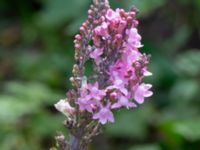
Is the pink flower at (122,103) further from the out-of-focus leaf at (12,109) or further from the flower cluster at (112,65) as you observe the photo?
the out-of-focus leaf at (12,109)

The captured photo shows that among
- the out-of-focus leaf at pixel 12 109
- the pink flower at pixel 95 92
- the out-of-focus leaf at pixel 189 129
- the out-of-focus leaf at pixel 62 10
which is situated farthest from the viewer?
the out-of-focus leaf at pixel 62 10

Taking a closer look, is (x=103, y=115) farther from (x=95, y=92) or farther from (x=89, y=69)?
(x=89, y=69)

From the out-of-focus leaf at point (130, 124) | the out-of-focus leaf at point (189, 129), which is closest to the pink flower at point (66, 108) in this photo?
the out-of-focus leaf at point (189, 129)

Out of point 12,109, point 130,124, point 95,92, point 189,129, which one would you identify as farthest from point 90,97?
point 130,124

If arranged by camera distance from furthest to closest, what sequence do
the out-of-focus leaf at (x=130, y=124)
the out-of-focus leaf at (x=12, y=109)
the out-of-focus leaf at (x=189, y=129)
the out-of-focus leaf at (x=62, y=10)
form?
the out-of-focus leaf at (x=62, y=10) → the out-of-focus leaf at (x=130, y=124) → the out-of-focus leaf at (x=12, y=109) → the out-of-focus leaf at (x=189, y=129)

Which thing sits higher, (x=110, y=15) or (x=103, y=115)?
(x=110, y=15)

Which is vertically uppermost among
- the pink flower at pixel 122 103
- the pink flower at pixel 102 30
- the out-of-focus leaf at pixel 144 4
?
the out-of-focus leaf at pixel 144 4

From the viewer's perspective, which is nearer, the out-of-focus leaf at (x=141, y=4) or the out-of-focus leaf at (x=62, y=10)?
the out-of-focus leaf at (x=141, y=4)
